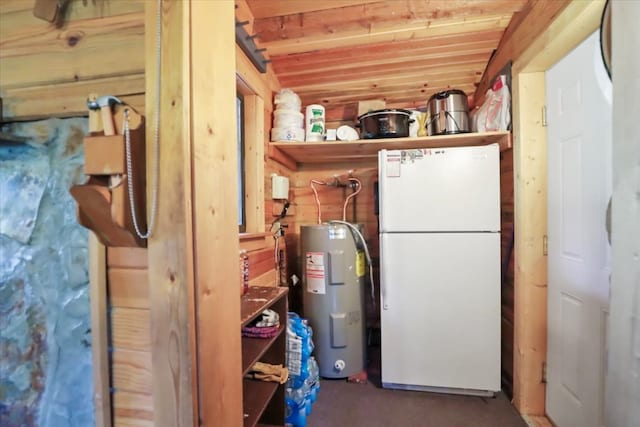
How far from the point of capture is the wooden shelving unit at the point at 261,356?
44.4 inches

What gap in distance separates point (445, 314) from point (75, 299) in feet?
6.23

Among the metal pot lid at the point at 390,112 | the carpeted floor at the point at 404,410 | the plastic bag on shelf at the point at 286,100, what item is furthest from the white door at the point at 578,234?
the plastic bag on shelf at the point at 286,100

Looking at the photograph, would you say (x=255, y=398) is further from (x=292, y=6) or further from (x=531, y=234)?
(x=292, y=6)

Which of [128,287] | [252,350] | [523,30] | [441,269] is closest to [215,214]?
[128,287]

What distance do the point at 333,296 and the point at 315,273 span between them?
209 millimetres

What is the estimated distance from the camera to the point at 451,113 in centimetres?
196

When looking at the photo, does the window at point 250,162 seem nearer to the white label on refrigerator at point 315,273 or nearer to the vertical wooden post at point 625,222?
the white label on refrigerator at point 315,273

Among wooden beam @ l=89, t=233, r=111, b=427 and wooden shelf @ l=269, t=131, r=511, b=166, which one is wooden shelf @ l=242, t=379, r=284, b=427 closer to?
wooden beam @ l=89, t=233, r=111, b=427

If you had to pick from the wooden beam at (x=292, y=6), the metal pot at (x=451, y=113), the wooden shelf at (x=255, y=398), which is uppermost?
the wooden beam at (x=292, y=6)

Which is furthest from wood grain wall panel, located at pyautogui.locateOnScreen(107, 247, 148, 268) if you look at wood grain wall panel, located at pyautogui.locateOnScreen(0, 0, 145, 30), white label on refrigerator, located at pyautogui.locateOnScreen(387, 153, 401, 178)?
white label on refrigerator, located at pyautogui.locateOnScreen(387, 153, 401, 178)

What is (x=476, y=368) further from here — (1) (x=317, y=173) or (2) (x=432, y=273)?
(1) (x=317, y=173)

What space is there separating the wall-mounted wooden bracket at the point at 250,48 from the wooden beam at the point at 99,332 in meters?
1.37

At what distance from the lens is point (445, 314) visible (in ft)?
6.17

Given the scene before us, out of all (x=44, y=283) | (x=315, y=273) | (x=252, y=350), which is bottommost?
(x=252, y=350)
